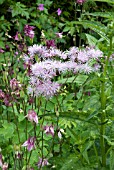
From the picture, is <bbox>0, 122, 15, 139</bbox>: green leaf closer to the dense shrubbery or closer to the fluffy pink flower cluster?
the dense shrubbery

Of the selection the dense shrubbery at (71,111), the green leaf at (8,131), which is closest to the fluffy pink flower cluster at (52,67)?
the dense shrubbery at (71,111)

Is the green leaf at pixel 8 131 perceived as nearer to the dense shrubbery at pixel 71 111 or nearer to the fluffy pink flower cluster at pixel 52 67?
the dense shrubbery at pixel 71 111

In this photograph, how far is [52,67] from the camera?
199 centimetres

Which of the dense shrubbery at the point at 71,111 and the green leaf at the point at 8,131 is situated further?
the green leaf at the point at 8,131

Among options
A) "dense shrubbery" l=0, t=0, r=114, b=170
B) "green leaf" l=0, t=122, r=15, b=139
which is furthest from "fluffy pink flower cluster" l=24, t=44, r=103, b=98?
"green leaf" l=0, t=122, r=15, b=139

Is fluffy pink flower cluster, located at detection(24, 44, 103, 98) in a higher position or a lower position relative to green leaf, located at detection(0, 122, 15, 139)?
higher

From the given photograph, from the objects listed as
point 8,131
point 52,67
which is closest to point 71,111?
point 52,67

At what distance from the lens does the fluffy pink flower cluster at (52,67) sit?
76.8 inches

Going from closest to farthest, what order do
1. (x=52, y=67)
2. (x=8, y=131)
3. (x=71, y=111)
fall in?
(x=52, y=67) < (x=71, y=111) < (x=8, y=131)

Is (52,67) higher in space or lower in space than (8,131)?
higher

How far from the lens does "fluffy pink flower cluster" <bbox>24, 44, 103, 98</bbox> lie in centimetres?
195

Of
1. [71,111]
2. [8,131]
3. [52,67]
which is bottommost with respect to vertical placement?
[8,131]

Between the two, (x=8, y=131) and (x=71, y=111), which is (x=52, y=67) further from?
(x=8, y=131)

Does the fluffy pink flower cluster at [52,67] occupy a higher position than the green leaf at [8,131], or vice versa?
the fluffy pink flower cluster at [52,67]
